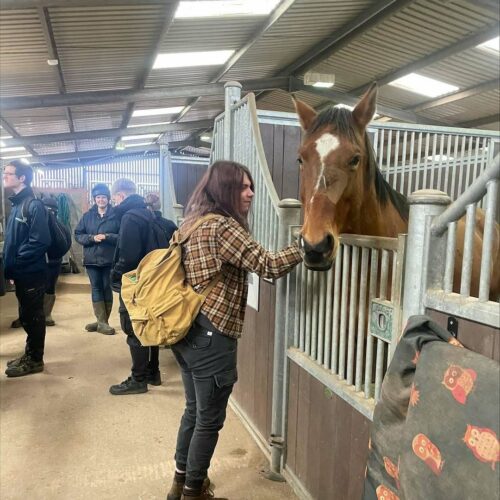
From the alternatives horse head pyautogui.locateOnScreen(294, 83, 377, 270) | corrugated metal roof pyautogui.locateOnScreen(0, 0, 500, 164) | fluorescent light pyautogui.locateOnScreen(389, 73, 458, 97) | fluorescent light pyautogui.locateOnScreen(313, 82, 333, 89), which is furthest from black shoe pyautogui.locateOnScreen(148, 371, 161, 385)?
fluorescent light pyautogui.locateOnScreen(389, 73, 458, 97)

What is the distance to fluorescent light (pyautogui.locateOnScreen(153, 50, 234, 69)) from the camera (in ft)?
15.6

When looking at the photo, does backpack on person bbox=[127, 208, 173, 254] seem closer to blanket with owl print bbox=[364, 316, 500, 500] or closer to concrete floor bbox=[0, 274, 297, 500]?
concrete floor bbox=[0, 274, 297, 500]

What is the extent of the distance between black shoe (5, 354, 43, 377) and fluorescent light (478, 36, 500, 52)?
5201mm

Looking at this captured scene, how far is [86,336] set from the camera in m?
4.29

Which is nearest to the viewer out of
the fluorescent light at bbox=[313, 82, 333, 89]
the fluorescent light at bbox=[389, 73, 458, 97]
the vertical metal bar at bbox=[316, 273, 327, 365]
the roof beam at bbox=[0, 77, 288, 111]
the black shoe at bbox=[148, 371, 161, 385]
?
the vertical metal bar at bbox=[316, 273, 327, 365]

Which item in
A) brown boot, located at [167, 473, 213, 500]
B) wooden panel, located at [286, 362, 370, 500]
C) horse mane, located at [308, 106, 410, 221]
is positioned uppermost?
horse mane, located at [308, 106, 410, 221]

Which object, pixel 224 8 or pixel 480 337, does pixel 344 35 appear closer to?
pixel 224 8

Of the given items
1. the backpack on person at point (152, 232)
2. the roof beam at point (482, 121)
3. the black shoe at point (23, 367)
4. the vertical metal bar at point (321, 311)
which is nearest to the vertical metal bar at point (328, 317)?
the vertical metal bar at point (321, 311)

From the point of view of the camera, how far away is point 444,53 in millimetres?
4773

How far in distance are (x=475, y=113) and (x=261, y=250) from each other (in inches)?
259

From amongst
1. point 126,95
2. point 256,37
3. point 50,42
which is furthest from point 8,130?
point 256,37

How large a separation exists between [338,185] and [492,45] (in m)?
4.26

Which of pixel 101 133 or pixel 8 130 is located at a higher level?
pixel 101 133

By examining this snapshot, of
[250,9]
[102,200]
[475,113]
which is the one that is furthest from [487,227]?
[475,113]
